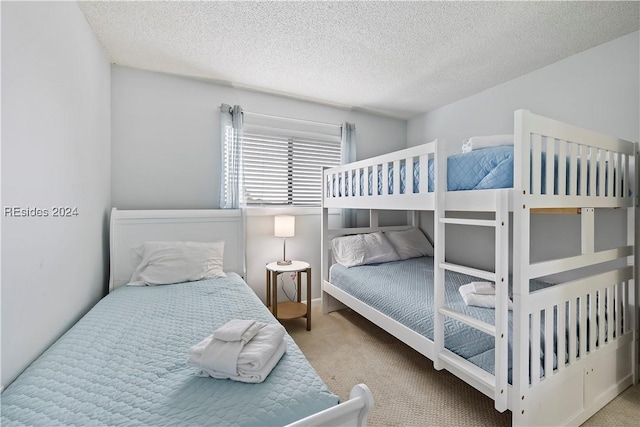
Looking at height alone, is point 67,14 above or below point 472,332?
above

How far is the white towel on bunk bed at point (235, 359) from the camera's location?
999 millimetres

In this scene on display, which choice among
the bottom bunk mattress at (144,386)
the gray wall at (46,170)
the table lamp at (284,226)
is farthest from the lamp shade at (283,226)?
the gray wall at (46,170)

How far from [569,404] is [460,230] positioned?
186cm

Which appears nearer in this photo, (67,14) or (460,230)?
(67,14)

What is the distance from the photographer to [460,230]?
10.2 ft

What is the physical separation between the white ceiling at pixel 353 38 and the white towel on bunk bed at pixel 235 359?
1917mm

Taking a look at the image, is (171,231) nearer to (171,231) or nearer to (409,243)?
(171,231)

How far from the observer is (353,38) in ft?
6.66

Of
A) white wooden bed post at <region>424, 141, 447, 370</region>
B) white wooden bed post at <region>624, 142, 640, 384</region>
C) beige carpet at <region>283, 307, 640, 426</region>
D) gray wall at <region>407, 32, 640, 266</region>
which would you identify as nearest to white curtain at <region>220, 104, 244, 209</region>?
beige carpet at <region>283, 307, 640, 426</region>

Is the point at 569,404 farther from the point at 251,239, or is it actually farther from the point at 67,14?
the point at 67,14

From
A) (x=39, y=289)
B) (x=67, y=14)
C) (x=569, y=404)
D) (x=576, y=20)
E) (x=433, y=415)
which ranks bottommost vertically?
(x=433, y=415)

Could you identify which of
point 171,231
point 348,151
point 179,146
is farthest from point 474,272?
point 179,146

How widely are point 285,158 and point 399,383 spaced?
2.43 metres

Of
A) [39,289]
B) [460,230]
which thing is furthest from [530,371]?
[39,289]
